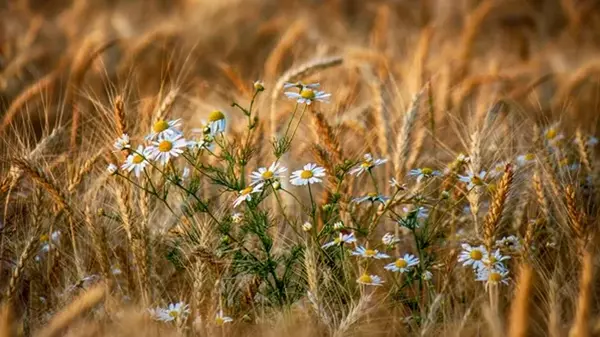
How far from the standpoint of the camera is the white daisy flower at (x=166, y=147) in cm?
190

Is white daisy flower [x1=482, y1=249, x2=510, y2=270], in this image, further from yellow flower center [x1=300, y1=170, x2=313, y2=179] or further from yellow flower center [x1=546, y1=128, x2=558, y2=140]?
yellow flower center [x1=546, y1=128, x2=558, y2=140]

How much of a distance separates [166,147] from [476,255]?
0.88 metres

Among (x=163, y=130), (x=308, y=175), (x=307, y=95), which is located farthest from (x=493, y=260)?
(x=163, y=130)

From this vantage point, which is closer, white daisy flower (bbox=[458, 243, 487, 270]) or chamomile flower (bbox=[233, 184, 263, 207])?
chamomile flower (bbox=[233, 184, 263, 207])

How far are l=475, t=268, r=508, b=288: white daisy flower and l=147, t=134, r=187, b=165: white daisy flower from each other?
0.83 metres

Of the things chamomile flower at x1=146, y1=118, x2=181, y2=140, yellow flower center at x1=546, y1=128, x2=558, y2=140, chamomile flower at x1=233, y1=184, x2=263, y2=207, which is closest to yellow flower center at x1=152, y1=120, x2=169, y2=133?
chamomile flower at x1=146, y1=118, x2=181, y2=140

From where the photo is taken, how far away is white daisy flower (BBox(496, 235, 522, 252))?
219cm

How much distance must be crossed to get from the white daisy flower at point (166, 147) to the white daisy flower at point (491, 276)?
2.72 feet

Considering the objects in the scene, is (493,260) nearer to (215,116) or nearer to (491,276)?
(491,276)

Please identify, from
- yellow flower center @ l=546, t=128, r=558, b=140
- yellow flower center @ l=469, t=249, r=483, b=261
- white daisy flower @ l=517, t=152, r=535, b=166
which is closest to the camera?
yellow flower center @ l=469, t=249, r=483, b=261

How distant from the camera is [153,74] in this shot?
5.48 metres

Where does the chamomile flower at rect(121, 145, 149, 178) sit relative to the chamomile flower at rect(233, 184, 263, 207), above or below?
above

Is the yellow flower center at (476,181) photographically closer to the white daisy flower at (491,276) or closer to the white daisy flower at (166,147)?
the white daisy flower at (491,276)

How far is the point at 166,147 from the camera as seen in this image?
6.31ft
